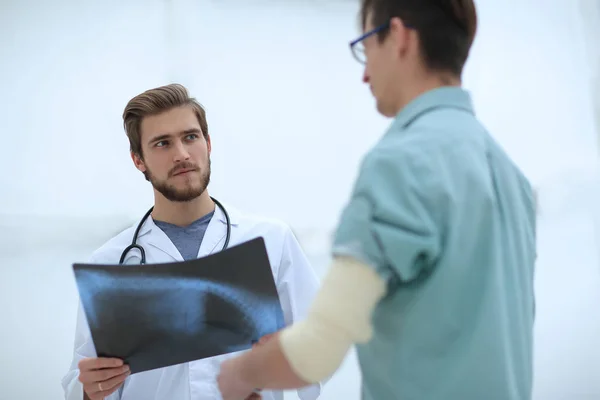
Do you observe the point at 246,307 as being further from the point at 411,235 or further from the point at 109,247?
the point at 109,247

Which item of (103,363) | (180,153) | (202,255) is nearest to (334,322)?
(103,363)

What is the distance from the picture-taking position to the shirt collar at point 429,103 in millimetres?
784

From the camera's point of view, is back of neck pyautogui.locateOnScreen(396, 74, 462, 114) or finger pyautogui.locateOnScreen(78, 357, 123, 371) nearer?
back of neck pyautogui.locateOnScreen(396, 74, 462, 114)

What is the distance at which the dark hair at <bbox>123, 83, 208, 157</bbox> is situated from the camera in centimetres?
157

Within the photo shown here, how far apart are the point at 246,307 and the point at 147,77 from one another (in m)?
1.44

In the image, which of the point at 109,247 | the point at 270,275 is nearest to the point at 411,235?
the point at 270,275

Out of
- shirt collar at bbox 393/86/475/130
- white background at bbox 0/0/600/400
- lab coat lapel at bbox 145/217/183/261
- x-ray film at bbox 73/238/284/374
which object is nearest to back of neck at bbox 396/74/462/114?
shirt collar at bbox 393/86/475/130

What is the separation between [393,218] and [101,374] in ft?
2.49

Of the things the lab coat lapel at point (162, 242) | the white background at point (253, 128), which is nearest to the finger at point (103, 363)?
the lab coat lapel at point (162, 242)

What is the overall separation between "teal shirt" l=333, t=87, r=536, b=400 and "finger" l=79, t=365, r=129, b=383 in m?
0.55

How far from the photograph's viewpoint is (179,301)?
1.06 metres

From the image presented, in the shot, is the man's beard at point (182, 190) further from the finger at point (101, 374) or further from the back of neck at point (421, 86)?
the back of neck at point (421, 86)

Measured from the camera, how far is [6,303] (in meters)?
2.09

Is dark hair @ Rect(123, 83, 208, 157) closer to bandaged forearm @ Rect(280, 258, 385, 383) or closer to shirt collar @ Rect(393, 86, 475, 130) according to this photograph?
shirt collar @ Rect(393, 86, 475, 130)
